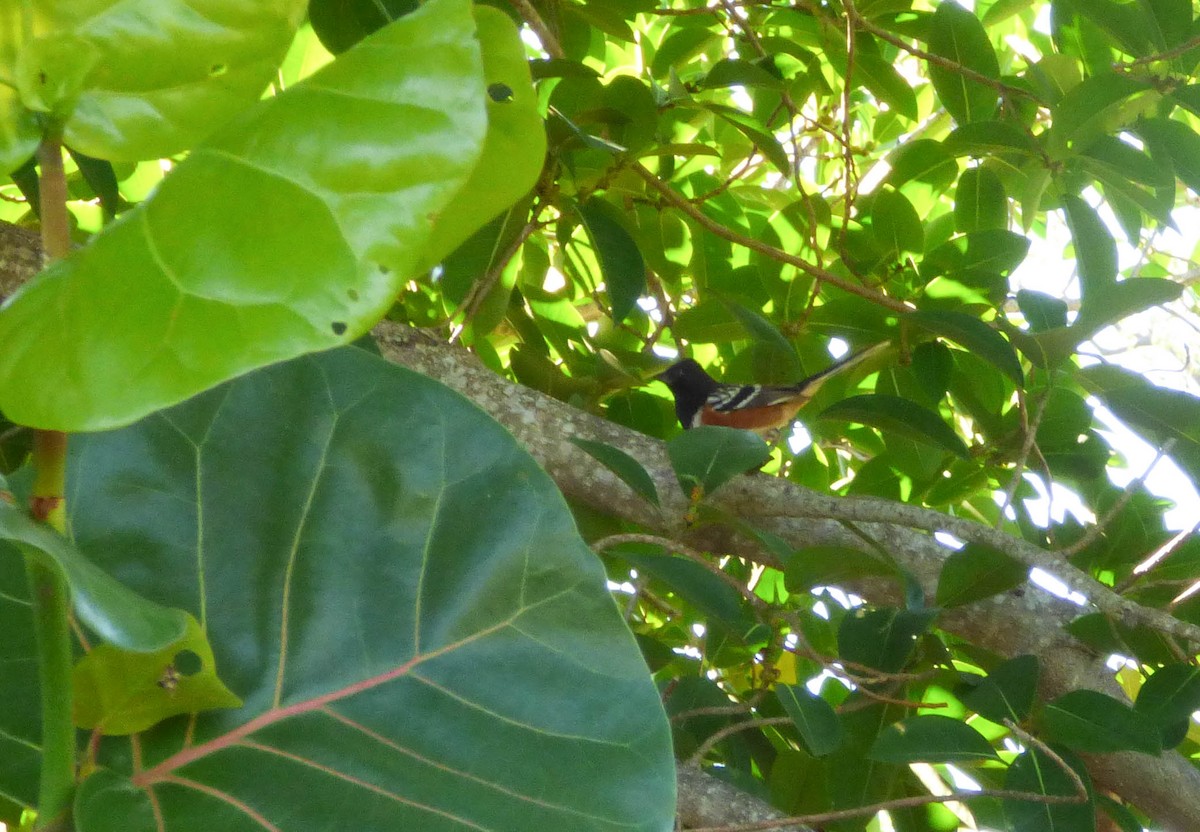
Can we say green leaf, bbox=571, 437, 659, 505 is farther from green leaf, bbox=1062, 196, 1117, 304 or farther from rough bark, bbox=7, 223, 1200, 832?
green leaf, bbox=1062, 196, 1117, 304

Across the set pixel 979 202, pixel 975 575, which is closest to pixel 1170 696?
pixel 975 575

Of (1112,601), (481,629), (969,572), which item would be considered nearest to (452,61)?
(481,629)

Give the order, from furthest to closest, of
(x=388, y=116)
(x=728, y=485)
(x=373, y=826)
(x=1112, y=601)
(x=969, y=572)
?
1. (x=728, y=485)
2. (x=969, y=572)
3. (x=1112, y=601)
4. (x=373, y=826)
5. (x=388, y=116)

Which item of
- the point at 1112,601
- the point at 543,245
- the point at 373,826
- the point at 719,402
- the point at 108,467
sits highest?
the point at 108,467

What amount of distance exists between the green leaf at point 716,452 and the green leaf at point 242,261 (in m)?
1.78

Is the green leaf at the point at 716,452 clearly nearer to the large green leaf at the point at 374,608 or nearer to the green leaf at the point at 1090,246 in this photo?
the green leaf at the point at 1090,246

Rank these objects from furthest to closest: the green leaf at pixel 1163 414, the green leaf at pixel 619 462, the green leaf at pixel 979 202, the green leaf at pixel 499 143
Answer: the green leaf at pixel 979 202 → the green leaf at pixel 1163 414 → the green leaf at pixel 619 462 → the green leaf at pixel 499 143

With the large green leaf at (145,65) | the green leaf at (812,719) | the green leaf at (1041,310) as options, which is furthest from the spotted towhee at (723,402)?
the large green leaf at (145,65)

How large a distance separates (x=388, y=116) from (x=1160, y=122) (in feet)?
9.39

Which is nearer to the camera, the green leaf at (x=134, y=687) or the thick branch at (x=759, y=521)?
the green leaf at (x=134, y=687)

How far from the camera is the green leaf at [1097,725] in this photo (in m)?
2.13

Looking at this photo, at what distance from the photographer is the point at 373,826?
780 millimetres

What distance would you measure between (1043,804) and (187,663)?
1935 millimetres

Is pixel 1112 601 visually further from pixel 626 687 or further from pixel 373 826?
pixel 373 826
